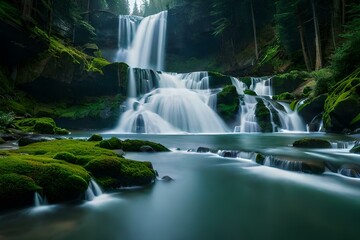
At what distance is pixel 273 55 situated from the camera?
107 feet

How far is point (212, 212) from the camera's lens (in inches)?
174

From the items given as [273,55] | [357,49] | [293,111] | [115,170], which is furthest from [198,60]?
[115,170]

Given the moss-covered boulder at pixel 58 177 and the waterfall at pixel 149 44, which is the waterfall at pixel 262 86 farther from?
the moss-covered boulder at pixel 58 177

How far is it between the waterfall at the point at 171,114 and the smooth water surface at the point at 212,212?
13674 mm

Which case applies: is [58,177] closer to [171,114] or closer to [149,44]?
[171,114]

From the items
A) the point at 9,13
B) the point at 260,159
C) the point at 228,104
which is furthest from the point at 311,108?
the point at 9,13

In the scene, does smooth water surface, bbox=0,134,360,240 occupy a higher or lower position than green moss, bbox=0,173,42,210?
lower

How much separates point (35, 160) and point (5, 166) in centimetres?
62

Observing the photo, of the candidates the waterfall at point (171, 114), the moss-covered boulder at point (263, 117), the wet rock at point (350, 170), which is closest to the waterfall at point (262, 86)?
the waterfall at point (171, 114)

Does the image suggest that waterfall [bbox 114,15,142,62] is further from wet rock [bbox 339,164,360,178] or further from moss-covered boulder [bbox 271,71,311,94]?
wet rock [bbox 339,164,360,178]

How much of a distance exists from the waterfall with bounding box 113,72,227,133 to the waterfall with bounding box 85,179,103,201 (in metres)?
14.8

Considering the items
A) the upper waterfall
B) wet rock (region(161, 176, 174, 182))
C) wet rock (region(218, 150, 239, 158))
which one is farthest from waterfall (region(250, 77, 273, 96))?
wet rock (region(161, 176, 174, 182))

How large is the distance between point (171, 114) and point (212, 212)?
17127 millimetres

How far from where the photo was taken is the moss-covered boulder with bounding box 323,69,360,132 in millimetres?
→ 13625
